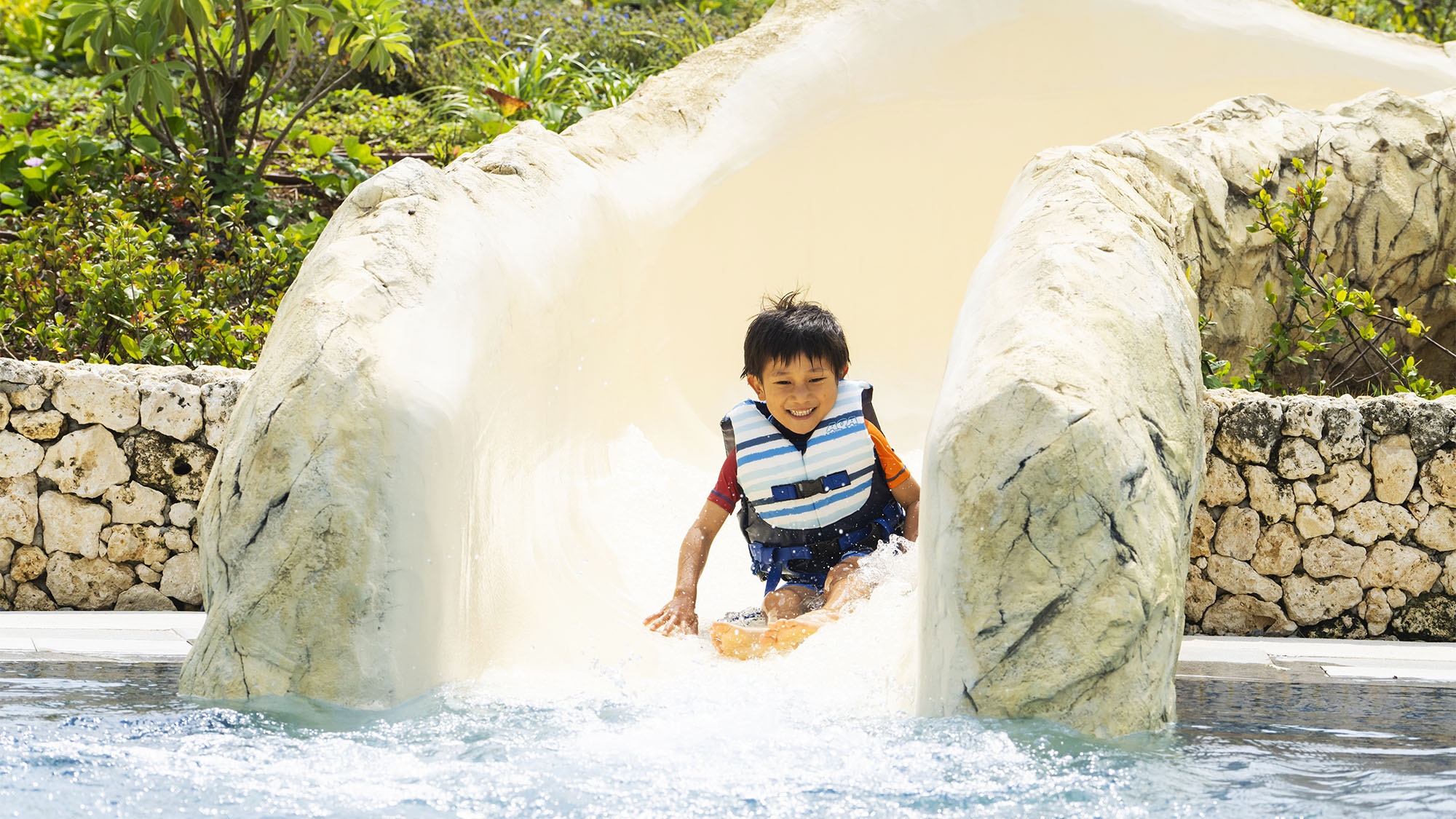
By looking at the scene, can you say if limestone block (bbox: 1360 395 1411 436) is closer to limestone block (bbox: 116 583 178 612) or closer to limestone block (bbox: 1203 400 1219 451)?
limestone block (bbox: 1203 400 1219 451)

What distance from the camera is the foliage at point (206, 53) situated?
6.27m

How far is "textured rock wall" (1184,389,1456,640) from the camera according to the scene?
423 cm

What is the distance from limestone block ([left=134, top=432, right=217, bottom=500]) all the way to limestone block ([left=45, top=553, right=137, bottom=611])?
1.11 ft

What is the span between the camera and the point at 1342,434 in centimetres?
426

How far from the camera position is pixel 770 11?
7.14 meters

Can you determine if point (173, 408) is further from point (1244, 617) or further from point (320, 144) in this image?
point (1244, 617)

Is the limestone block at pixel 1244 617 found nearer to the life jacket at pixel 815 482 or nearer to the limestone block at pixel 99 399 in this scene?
the life jacket at pixel 815 482

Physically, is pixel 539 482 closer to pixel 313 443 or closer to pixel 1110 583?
pixel 313 443

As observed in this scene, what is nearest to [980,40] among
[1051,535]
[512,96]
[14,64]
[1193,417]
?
[512,96]

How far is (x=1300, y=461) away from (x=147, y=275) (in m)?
4.81

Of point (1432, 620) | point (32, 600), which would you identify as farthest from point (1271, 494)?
point (32, 600)

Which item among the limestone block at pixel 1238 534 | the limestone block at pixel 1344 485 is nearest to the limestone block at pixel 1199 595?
the limestone block at pixel 1238 534

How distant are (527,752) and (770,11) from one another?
18.0 feet

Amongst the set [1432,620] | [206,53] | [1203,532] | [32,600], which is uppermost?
[206,53]
